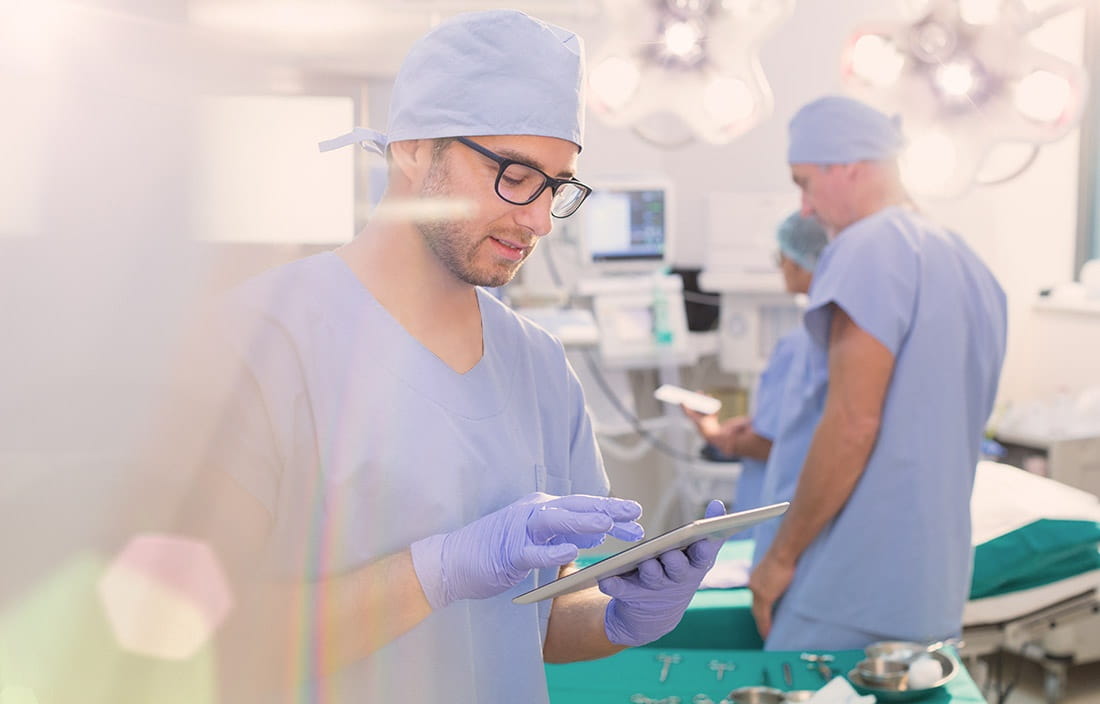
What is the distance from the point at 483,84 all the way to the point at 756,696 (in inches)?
42.7

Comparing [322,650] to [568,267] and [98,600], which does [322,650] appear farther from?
[568,267]

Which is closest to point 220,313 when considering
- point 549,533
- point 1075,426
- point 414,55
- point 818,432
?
point 549,533

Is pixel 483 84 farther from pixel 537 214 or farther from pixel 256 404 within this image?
pixel 256 404

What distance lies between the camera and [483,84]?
1.10 m

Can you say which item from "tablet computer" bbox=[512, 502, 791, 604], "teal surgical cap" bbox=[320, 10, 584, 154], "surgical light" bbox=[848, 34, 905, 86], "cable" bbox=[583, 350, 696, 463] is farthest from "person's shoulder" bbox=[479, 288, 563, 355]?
"cable" bbox=[583, 350, 696, 463]

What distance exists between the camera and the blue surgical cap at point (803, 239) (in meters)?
2.65

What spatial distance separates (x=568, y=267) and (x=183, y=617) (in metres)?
4.19

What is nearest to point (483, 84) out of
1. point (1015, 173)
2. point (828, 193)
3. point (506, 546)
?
point (506, 546)

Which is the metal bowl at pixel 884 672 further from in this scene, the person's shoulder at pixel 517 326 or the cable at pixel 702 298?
the cable at pixel 702 298

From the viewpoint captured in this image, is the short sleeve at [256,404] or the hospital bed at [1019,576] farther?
the hospital bed at [1019,576]

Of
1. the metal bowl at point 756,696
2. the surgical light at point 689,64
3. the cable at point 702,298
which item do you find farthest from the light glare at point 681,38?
the cable at point 702,298

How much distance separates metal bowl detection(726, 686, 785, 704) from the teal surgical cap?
0.99 meters

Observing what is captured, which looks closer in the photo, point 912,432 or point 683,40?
point 912,432

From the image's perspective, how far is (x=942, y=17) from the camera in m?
2.39
